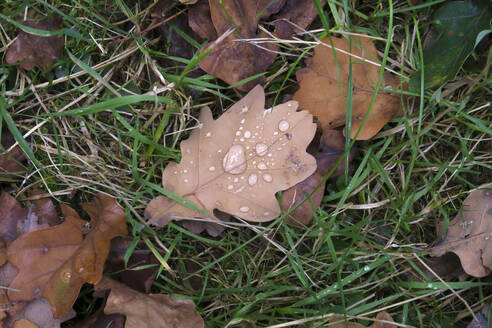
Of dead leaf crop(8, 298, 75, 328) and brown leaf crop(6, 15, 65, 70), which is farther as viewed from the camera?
brown leaf crop(6, 15, 65, 70)

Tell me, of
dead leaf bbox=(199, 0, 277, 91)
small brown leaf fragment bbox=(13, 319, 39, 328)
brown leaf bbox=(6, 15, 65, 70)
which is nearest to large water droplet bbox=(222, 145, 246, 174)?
dead leaf bbox=(199, 0, 277, 91)

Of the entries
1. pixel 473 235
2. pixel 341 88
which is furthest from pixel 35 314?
pixel 473 235

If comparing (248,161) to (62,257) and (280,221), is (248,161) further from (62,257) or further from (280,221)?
(62,257)

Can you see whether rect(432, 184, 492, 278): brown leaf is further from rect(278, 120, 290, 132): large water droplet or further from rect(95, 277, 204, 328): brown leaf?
rect(95, 277, 204, 328): brown leaf

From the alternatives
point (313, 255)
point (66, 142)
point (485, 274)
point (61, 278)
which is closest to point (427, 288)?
point (485, 274)

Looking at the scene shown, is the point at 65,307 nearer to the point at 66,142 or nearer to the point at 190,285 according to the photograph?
the point at 190,285

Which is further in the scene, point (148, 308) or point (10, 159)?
point (10, 159)

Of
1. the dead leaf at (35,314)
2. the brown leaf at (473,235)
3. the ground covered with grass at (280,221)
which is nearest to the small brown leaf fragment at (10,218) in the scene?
the ground covered with grass at (280,221)

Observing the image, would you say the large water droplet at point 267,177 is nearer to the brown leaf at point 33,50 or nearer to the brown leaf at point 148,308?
the brown leaf at point 148,308
